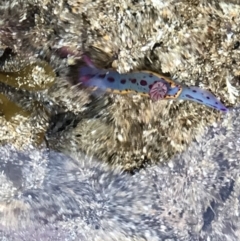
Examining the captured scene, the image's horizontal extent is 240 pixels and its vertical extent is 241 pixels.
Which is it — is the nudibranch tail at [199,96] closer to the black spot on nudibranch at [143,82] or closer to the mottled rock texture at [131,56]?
the mottled rock texture at [131,56]

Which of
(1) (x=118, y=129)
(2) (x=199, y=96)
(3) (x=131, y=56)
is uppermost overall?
(3) (x=131, y=56)

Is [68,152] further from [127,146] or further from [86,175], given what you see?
[127,146]

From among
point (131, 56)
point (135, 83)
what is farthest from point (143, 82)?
point (131, 56)

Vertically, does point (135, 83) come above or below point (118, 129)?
above

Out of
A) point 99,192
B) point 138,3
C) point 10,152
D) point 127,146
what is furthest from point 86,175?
point 138,3

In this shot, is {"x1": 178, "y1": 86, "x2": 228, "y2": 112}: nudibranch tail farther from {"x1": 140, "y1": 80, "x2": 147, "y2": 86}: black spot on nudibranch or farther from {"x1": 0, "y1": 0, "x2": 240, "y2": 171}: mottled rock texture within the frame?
{"x1": 140, "y1": 80, "x2": 147, "y2": 86}: black spot on nudibranch

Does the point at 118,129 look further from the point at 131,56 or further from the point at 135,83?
the point at 131,56

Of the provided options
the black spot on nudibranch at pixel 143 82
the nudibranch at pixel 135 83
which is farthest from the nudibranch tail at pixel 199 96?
the black spot on nudibranch at pixel 143 82

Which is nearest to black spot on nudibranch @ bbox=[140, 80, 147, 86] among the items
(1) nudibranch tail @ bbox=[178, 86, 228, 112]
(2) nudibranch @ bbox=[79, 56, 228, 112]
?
(2) nudibranch @ bbox=[79, 56, 228, 112]
